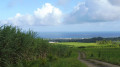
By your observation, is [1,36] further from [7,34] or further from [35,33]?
[35,33]

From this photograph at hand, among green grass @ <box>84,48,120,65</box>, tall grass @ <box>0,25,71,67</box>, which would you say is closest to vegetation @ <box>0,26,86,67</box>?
tall grass @ <box>0,25,71,67</box>

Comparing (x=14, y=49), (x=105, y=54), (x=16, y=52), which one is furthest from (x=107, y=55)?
(x=14, y=49)

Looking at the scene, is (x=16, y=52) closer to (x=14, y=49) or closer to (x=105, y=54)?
(x=14, y=49)

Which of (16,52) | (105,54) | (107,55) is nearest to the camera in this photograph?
(16,52)

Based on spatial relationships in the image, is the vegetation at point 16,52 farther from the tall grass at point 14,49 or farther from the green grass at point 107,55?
the green grass at point 107,55

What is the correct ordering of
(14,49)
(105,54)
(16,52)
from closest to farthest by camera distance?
(14,49), (16,52), (105,54)

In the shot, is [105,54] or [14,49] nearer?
[14,49]

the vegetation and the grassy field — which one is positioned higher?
the vegetation

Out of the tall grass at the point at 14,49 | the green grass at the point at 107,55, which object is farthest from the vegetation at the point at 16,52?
the green grass at the point at 107,55

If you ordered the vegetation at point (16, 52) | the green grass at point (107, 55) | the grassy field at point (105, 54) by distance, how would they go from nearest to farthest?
the vegetation at point (16, 52)
the green grass at point (107, 55)
the grassy field at point (105, 54)

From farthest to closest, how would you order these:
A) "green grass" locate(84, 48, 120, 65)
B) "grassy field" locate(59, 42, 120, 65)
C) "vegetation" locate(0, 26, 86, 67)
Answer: "grassy field" locate(59, 42, 120, 65) < "green grass" locate(84, 48, 120, 65) < "vegetation" locate(0, 26, 86, 67)

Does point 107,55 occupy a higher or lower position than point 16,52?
lower

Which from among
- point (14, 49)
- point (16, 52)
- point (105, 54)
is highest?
point (14, 49)

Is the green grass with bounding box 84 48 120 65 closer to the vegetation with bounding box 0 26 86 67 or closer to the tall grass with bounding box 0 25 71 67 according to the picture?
the vegetation with bounding box 0 26 86 67
